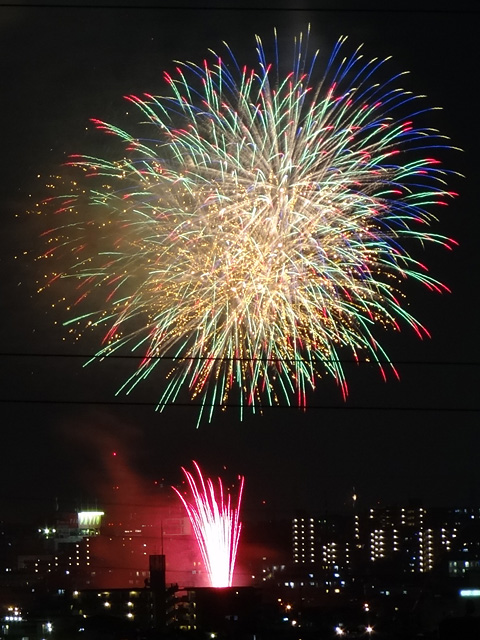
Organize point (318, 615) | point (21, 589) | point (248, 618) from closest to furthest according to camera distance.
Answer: point (248, 618), point (318, 615), point (21, 589)

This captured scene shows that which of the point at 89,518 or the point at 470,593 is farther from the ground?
the point at 89,518

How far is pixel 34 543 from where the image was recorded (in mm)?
81000

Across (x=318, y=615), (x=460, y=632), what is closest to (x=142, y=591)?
(x=318, y=615)

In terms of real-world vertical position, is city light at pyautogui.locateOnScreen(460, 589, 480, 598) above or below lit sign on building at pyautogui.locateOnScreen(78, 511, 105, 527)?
below

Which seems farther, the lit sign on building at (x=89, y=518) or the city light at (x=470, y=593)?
Result: the lit sign on building at (x=89, y=518)

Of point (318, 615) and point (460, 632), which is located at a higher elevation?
point (318, 615)

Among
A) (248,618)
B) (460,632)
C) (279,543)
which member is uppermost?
(279,543)

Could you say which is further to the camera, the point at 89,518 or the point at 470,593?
the point at 89,518

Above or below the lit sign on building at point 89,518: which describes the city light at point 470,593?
below

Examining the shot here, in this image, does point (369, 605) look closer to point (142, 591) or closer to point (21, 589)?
point (142, 591)

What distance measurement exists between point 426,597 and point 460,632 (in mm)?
24669

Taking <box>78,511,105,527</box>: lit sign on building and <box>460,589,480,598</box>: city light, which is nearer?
<box>460,589,480,598</box>: city light

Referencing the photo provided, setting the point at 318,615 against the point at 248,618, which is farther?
the point at 318,615

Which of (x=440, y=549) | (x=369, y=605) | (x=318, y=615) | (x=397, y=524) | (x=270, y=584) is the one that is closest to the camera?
(x=318, y=615)
